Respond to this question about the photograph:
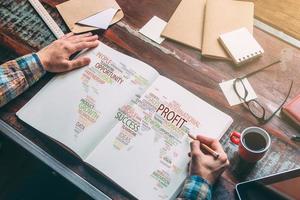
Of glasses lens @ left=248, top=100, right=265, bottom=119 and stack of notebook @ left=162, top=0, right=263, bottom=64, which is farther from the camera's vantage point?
stack of notebook @ left=162, top=0, right=263, bottom=64

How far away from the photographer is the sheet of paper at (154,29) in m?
1.43

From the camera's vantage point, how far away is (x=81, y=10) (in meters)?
1.48

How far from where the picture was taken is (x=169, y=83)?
1324mm

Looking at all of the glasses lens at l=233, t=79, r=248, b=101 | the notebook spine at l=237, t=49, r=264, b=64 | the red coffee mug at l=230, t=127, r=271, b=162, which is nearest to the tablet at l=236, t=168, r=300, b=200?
the red coffee mug at l=230, t=127, r=271, b=162

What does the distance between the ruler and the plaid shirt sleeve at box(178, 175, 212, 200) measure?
0.67 meters

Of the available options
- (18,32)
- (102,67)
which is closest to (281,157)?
(102,67)

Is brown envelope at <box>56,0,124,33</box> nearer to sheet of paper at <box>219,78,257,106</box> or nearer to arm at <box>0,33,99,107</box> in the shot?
arm at <box>0,33,99,107</box>

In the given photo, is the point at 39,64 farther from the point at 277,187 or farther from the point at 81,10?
the point at 277,187

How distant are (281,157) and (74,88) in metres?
0.66

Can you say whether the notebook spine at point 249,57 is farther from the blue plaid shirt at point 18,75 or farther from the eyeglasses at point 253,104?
the blue plaid shirt at point 18,75

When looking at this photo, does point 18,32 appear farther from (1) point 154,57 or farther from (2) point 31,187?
(2) point 31,187

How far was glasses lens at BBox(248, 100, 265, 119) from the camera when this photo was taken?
1.29 m

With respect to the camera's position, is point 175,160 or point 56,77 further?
point 56,77

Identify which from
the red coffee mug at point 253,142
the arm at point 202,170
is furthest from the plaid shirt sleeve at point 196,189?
the red coffee mug at point 253,142
